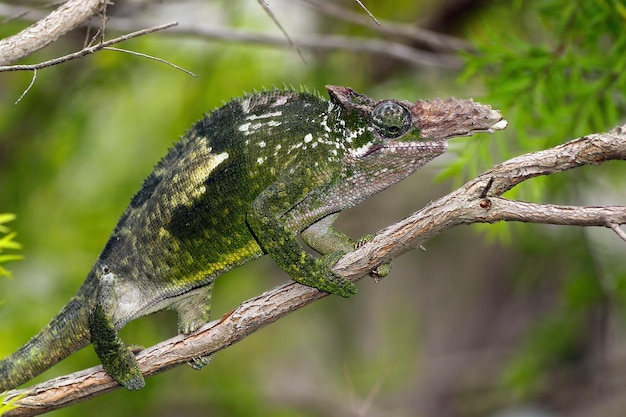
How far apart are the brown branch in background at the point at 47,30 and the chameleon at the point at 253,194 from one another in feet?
1.70

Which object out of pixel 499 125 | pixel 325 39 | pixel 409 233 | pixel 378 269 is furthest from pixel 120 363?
pixel 325 39

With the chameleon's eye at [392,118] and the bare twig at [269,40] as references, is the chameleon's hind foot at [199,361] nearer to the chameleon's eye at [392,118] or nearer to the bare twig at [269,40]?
the chameleon's eye at [392,118]

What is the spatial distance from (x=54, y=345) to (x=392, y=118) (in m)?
1.39

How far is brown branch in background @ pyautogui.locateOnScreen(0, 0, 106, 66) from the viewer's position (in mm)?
2072

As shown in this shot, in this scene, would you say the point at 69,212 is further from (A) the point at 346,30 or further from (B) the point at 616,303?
(B) the point at 616,303

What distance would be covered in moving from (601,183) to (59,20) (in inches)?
162

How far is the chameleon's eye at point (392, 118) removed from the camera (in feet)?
7.55

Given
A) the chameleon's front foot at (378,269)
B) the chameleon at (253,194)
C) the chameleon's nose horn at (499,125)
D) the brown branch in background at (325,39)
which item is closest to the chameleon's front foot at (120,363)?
the chameleon at (253,194)

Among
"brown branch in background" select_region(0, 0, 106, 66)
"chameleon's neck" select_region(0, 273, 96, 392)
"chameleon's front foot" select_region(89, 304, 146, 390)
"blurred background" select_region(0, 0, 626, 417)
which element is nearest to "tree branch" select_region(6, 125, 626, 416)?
"chameleon's front foot" select_region(89, 304, 146, 390)

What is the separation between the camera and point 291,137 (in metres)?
2.46

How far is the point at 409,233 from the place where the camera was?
2188 mm

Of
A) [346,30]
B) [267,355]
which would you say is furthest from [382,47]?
[267,355]

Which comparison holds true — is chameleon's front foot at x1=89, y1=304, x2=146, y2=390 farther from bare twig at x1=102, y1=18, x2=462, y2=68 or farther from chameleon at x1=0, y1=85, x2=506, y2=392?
bare twig at x1=102, y1=18, x2=462, y2=68

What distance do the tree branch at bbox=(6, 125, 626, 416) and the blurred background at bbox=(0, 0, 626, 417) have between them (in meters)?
1.11
